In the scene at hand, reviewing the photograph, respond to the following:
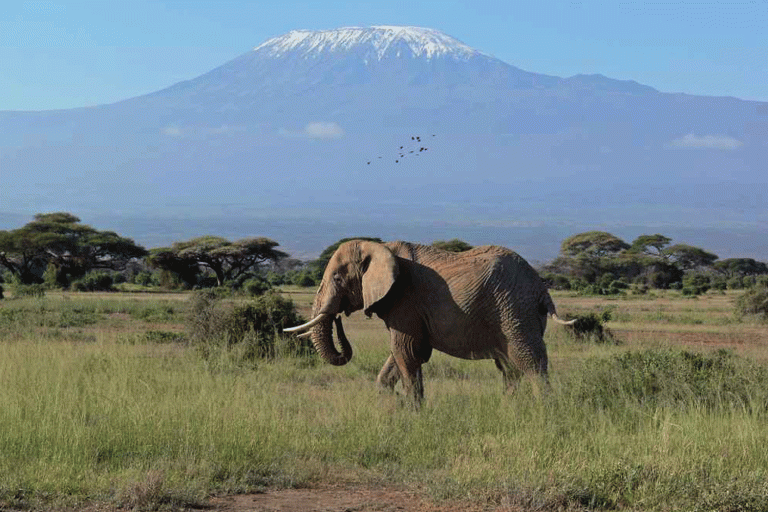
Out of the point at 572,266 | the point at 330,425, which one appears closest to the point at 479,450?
the point at 330,425

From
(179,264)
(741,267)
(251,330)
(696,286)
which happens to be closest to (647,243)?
(741,267)

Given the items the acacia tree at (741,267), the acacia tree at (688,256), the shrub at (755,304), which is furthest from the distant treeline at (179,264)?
the shrub at (755,304)

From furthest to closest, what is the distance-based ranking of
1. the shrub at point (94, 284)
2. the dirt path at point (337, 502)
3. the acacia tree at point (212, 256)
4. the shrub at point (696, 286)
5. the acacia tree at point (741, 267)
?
the acacia tree at point (741, 267) < the acacia tree at point (212, 256) < the shrub at point (696, 286) < the shrub at point (94, 284) < the dirt path at point (337, 502)

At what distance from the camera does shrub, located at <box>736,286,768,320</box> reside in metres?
29.1

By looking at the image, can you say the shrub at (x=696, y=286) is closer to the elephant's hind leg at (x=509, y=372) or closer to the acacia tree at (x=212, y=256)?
the acacia tree at (x=212, y=256)

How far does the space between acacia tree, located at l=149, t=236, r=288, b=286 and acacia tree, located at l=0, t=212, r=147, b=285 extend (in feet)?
9.80

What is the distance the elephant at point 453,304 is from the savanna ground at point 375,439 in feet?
1.14

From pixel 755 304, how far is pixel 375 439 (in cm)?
2224

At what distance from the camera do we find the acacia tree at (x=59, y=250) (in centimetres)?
5234

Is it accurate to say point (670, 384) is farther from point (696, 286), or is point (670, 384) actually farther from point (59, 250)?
point (59, 250)

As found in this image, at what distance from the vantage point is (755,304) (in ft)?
96.5

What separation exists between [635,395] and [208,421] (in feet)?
13.2

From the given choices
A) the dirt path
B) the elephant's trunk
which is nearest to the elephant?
the elephant's trunk

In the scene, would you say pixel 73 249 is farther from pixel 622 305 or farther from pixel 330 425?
pixel 330 425
